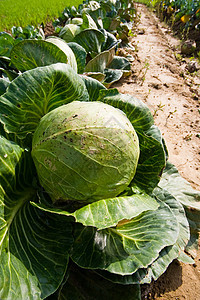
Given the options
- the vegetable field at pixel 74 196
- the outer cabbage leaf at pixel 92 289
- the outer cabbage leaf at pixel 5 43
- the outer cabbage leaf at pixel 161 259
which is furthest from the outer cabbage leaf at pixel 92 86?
the outer cabbage leaf at pixel 92 289

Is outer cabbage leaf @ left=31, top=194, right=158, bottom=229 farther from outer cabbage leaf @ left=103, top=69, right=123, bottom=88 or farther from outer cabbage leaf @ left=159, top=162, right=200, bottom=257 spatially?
outer cabbage leaf @ left=103, top=69, right=123, bottom=88

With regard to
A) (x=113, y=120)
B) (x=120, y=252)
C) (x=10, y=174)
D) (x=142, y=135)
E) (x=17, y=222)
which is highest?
(x=113, y=120)

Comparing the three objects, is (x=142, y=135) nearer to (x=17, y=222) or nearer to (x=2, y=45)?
(x=17, y=222)

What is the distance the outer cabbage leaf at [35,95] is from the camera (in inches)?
62.3

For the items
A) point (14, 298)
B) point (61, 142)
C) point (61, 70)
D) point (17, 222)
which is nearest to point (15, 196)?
point (17, 222)

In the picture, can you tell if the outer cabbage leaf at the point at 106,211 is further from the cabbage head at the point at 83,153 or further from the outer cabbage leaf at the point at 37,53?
the outer cabbage leaf at the point at 37,53

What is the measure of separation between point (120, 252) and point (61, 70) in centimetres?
133

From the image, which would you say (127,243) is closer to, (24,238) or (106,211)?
(106,211)

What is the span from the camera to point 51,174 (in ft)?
5.12

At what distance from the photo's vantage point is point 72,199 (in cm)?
157

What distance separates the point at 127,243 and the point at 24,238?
70 centimetres

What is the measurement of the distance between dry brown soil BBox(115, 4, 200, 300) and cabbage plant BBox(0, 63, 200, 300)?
20.2 inches

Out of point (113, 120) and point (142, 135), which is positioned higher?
point (113, 120)

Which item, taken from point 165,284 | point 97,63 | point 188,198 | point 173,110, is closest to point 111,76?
point 97,63
